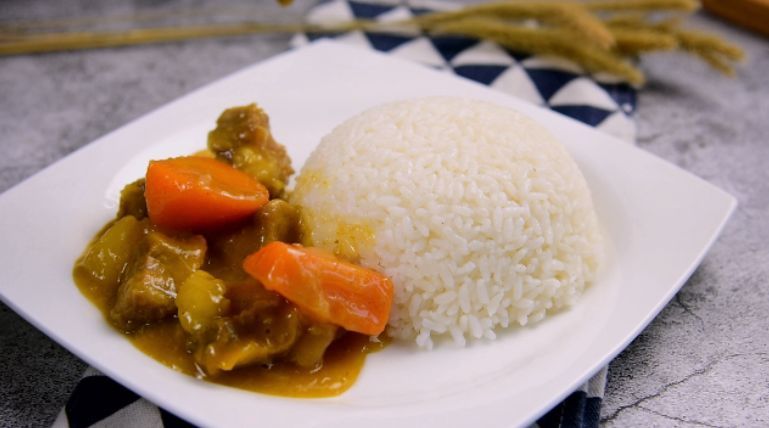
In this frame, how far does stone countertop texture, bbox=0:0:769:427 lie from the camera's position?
102 inches

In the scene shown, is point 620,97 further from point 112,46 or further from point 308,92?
point 112,46

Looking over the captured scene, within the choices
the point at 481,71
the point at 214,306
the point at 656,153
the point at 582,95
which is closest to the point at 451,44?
the point at 481,71

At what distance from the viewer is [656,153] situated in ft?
13.4

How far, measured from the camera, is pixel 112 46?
15.8 feet

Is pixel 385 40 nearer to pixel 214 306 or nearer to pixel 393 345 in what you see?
pixel 393 345

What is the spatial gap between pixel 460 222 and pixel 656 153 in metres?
1.81

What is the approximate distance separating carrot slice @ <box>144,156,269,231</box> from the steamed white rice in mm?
284

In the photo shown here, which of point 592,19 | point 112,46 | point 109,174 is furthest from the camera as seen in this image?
point 112,46

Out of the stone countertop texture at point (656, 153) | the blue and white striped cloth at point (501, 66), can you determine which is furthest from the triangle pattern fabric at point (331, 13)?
the stone countertop texture at point (656, 153)

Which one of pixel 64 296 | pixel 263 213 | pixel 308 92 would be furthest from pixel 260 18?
pixel 64 296

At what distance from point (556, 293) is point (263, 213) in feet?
3.65

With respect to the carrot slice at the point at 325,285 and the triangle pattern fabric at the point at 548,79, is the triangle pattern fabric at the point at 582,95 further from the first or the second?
the carrot slice at the point at 325,285

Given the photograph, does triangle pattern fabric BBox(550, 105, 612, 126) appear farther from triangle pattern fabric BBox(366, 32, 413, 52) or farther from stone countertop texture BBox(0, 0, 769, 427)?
triangle pattern fabric BBox(366, 32, 413, 52)

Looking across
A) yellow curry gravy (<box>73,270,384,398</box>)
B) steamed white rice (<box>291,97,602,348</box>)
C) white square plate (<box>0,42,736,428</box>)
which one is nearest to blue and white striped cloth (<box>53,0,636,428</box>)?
white square plate (<box>0,42,736,428</box>)
